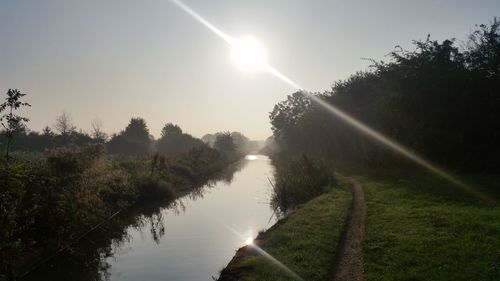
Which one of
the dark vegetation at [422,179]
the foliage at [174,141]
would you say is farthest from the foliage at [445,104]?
the foliage at [174,141]

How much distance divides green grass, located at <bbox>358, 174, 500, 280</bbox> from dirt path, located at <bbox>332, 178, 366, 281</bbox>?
0.86 feet

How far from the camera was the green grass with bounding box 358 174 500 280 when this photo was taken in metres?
11.1

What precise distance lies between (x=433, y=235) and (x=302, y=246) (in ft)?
14.2

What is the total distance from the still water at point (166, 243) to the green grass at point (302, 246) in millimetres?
1935

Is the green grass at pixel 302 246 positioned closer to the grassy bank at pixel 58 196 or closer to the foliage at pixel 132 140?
the grassy bank at pixel 58 196

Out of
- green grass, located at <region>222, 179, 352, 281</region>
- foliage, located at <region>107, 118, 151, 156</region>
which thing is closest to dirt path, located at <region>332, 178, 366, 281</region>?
green grass, located at <region>222, 179, 352, 281</region>

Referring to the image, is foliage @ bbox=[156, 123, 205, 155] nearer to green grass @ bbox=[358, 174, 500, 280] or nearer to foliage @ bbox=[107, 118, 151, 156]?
foliage @ bbox=[107, 118, 151, 156]

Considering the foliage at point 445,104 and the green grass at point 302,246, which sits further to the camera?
the foliage at point 445,104

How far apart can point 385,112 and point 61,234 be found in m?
27.8

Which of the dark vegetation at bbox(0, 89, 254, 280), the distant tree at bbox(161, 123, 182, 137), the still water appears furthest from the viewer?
the distant tree at bbox(161, 123, 182, 137)

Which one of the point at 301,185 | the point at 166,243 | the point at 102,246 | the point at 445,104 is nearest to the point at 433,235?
the point at 166,243

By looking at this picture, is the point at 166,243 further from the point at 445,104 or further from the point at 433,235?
the point at 445,104

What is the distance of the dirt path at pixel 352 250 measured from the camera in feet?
39.0

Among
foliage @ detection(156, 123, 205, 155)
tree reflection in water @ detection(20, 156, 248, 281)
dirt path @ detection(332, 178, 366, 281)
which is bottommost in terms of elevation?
dirt path @ detection(332, 178, 366, 281)
